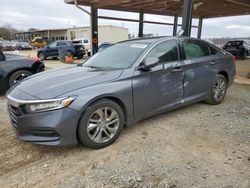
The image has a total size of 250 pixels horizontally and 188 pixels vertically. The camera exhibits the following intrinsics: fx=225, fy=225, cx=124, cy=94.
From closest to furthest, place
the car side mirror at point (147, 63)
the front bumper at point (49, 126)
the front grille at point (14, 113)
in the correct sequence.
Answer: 1. the front bumper at point (49, 126)
2. the front grille at point (14, 113)
3. the car side mirror at point (147, 63)

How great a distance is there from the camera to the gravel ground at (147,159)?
2.45m

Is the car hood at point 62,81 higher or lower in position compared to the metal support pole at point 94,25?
lower

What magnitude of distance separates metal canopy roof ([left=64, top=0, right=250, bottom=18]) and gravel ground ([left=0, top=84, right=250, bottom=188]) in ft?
28.5

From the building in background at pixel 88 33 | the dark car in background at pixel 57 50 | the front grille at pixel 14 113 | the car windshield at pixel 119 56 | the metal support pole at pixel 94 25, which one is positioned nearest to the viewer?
the front grille at pixel 14 113

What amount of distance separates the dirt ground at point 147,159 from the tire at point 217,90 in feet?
3.25

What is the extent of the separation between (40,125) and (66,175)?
2.16 ft

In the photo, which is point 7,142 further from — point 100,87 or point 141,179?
point 141,179

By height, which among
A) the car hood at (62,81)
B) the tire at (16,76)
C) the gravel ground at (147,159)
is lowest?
the gravel ground at (147,159)

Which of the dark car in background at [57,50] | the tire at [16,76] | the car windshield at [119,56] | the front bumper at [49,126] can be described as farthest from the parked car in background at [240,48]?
the front bumper at [49,126]

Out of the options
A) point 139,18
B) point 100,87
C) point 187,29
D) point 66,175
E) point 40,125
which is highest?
point 139,18

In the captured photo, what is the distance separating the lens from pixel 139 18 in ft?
48.3

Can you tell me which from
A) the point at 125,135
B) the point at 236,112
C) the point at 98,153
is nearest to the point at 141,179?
the point at 98,153

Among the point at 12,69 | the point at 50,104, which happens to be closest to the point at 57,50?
the point at 12,69

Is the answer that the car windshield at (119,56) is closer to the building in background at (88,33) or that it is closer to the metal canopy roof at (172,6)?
the metal canopy roof at (172,6)
